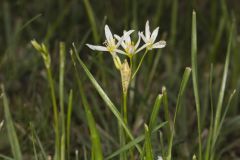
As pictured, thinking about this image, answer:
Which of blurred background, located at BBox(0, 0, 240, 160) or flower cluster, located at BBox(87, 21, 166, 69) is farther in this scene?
blurred background, located at BBox(0, 0, 240, 160)

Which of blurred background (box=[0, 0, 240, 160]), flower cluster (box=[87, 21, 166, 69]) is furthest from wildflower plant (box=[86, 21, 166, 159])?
blurred background (box=[0, 0, 240, 160])

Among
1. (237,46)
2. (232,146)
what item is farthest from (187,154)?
(237,46)

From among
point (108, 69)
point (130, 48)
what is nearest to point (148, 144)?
point (130, 48)

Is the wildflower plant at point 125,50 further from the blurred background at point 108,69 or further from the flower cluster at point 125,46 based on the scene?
the blurred background at point 108,69

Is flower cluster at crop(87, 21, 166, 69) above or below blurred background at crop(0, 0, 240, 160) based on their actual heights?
above

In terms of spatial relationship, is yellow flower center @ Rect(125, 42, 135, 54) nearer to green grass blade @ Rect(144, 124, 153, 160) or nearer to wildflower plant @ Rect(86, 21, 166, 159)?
wildflower plant @ Rect(86, 21, 166, 159)

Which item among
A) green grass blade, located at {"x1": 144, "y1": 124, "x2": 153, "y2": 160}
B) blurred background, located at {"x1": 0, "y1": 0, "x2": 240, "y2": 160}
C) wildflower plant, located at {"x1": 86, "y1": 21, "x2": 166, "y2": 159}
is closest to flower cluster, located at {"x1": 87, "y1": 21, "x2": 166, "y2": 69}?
wildflower plant, located at {"x1": 86, "y1": 21, "x2": 166, "y2": 159}

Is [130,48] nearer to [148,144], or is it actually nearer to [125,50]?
[125,50]

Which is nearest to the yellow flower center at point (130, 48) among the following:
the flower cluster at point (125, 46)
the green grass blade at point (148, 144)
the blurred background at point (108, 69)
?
the flower cluster at point (125, 46)
